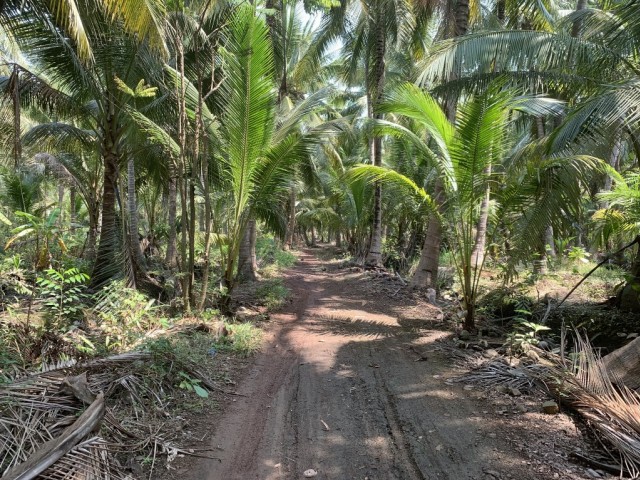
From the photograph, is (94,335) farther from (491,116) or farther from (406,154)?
(406,154)

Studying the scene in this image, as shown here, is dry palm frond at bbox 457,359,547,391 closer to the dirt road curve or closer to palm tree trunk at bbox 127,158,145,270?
the dirt road curve

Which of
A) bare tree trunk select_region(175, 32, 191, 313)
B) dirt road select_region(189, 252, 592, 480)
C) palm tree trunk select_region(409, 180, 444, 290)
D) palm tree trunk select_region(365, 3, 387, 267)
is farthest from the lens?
palm tree trunk select_region(365, 3, 387, 267)

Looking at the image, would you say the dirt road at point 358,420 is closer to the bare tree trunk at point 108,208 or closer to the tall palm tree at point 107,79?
the bare tree trunk at point 108,208

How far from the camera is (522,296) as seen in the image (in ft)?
19.9

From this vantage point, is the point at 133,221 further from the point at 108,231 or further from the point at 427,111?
Result: the point at 427,111

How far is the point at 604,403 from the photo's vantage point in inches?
115

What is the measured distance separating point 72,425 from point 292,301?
20.6 ft

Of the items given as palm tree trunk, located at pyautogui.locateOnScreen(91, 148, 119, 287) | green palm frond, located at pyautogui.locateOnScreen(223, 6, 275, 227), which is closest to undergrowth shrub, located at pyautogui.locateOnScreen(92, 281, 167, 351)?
palm tree trunk, located at pyautogui.locateOnScreen(91, 148, 119, 287)

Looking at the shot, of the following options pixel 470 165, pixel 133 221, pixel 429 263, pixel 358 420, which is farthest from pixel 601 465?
pixel 133 221

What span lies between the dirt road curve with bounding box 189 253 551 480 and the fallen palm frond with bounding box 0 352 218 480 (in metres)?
0.57

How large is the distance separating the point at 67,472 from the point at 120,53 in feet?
21.6

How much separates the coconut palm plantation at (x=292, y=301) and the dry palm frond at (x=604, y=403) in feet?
0.05

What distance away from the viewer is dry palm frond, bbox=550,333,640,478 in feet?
8.36

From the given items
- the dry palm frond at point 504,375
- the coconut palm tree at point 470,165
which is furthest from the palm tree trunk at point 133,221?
the dry palm frond at point 504,375
